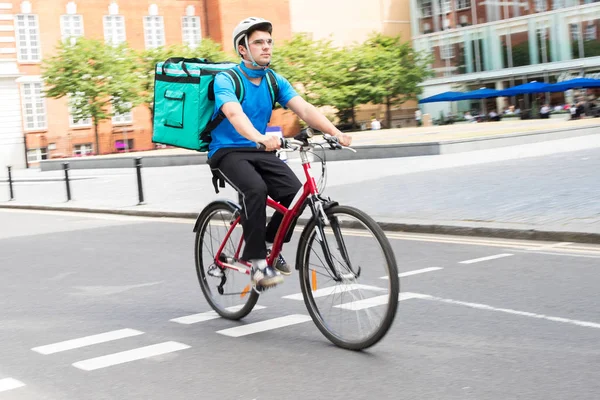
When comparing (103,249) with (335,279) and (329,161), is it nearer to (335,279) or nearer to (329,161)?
(335,279)

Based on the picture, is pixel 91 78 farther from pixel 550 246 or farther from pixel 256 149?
pixel 256 149

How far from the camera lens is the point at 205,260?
21.3 ft

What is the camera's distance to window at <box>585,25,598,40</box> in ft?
161

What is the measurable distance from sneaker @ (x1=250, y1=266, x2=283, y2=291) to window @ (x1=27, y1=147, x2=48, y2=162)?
47.5 metres

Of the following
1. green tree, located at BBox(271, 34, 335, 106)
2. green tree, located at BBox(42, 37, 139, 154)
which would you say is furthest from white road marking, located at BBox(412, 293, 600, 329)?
green tree, located at BBox(271, 34, 335, 106)

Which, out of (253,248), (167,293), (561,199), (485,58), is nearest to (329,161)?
(561,199)

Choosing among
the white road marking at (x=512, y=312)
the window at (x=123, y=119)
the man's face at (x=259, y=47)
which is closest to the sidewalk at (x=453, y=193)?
the white road marking at (x=512, y=312)

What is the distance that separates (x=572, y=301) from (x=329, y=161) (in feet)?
64.7

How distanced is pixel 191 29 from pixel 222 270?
55366mm

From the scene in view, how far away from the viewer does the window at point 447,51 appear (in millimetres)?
58594

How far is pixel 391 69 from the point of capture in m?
55.0

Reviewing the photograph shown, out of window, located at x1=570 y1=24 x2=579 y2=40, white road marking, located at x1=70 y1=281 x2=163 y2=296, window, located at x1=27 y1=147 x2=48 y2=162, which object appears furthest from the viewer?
window, located at x1=27 y1=147 x2=48 y2=162

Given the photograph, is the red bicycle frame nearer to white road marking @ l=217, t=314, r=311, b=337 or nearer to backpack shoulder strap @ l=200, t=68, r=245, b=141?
white road marking @ l=217, t=314, r=311, b=337

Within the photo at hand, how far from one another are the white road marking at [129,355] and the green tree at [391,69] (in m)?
49.6
